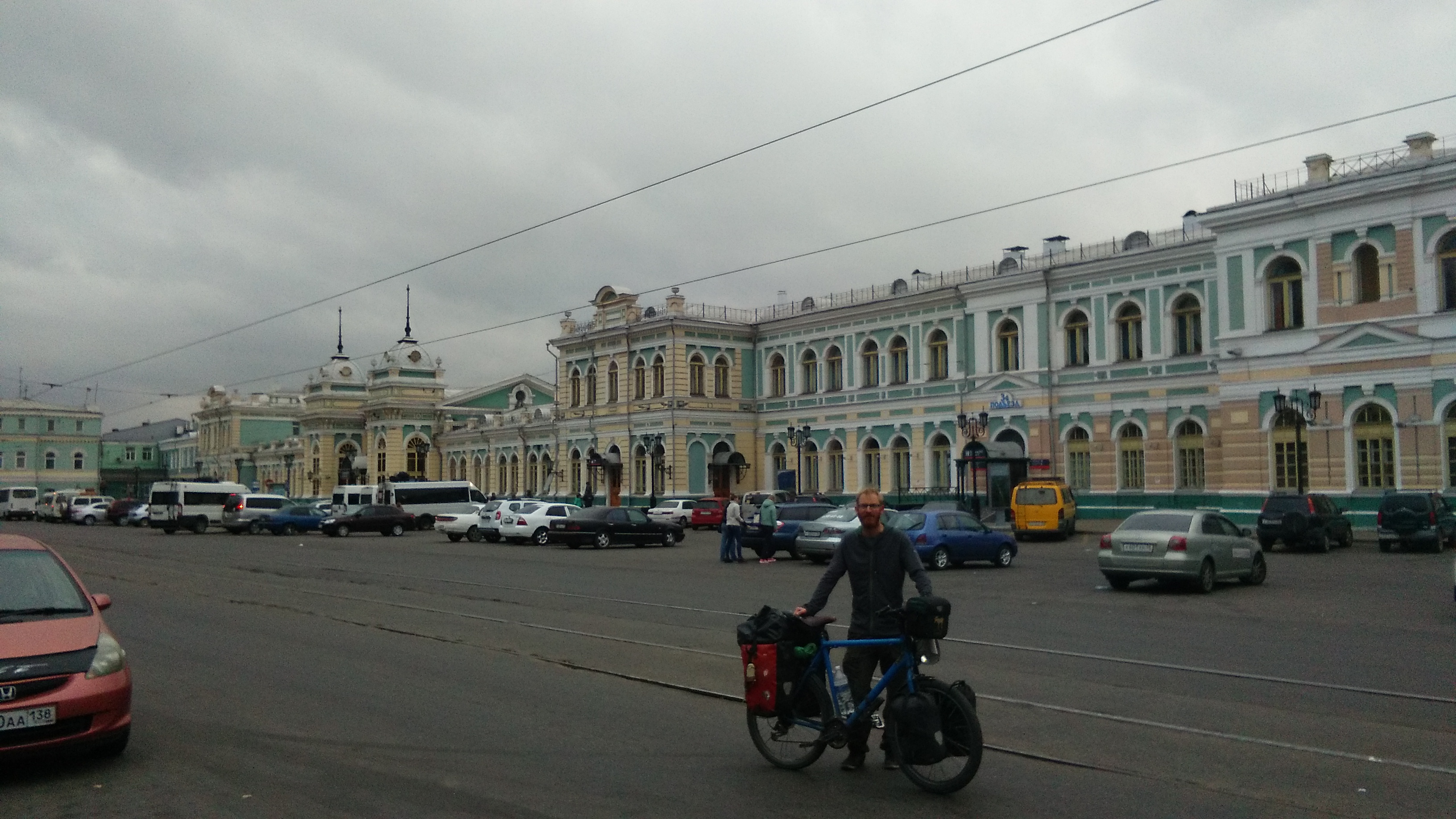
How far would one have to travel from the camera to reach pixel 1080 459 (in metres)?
42.7

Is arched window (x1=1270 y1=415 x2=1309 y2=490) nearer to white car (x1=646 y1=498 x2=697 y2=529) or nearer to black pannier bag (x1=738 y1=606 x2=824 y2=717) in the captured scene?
white car (x1=646 y1=498 x2=697 y2=529)

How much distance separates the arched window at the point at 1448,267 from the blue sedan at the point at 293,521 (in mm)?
41794

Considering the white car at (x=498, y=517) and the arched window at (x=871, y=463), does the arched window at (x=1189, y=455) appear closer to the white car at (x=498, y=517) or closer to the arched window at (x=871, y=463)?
the arched window at (x=871, y=463)

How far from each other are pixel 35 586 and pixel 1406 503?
28.7 metres

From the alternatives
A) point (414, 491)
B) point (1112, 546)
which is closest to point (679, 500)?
point (414, 491)

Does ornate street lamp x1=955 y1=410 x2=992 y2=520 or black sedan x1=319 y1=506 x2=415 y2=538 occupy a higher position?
ornate street lamp x1=955 y1=410 x2=992 y2=520

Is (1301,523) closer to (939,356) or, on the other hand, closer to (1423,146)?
(1423,146)

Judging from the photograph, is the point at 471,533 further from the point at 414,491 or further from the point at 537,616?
the point at 537,616

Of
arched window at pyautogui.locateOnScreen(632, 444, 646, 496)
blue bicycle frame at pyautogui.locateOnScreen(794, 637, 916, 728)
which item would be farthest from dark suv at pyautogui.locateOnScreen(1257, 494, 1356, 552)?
arched window at pyautogui.locateOnScreen(632, 444, 646, 496)

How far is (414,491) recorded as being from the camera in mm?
52875

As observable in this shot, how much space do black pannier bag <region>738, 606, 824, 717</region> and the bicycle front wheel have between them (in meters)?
0.02

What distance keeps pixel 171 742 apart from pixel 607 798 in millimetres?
3529

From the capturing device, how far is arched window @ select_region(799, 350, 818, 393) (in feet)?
178

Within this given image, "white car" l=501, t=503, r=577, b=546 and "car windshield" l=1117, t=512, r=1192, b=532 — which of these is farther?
"white car" l=501, t=503, r=577, b=546
